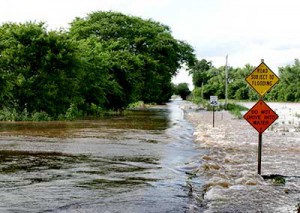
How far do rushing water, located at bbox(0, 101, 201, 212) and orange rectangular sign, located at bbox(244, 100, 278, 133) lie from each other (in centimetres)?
192

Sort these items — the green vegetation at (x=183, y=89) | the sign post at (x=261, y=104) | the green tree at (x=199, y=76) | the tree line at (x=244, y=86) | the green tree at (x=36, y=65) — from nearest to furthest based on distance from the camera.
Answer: the sign post at (x=261, y=104), the green tree at (x=36, y=65), the tree line at (x=244, y=86), the green tree at (x=199, y=76), the green vegetation at (x=183, y=89)

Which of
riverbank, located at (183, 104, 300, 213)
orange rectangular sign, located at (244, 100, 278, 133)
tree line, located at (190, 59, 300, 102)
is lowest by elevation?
riverbank, located at (183, 104, 300, 213)

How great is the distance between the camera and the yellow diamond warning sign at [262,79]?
1165 centimetres

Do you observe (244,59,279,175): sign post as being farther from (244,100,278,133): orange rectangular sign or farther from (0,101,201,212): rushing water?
(0,101,201,212): rushing water

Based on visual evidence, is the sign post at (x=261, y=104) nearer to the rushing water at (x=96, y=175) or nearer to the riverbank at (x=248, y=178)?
the riverbank at (x=248, y=178)

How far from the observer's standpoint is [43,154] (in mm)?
14805

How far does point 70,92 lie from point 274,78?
2539cm

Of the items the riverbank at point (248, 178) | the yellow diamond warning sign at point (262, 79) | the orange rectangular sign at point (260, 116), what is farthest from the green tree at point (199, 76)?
the orange rectangular sign at point (260, 116)

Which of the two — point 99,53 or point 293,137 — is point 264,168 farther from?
point 99,53

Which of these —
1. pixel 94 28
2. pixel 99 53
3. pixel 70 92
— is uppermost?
pixel 94 28

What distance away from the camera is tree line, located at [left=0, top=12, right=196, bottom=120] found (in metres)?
33.3

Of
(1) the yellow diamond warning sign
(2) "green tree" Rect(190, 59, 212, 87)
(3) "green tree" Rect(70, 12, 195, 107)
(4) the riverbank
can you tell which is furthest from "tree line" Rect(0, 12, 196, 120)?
(2) "green tree" Rect(190, 59, 212, 87)

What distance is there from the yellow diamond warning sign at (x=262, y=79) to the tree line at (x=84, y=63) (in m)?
23.4

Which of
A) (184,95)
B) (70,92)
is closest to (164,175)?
(70,92)
